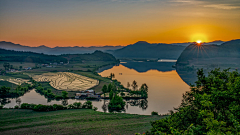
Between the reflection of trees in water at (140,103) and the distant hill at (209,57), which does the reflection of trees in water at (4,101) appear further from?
the distant hill at (209,57)

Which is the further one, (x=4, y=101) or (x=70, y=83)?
(x=70, y=83)

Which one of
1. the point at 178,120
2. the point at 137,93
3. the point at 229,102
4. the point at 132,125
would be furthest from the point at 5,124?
the point at 137,93

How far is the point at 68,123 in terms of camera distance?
17156mm

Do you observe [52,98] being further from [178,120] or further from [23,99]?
[178,120]

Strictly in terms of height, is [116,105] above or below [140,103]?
above

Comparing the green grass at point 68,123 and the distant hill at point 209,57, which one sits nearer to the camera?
the green grass at point 68,123

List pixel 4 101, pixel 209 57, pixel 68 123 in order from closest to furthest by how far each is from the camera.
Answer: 1. pixel 68 123
2. pixel 4 101
3. pixel 209 57

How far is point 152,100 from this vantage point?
99.0 feet

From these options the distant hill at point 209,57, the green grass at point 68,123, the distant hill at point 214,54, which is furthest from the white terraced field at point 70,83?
the distant hill at point 214,54

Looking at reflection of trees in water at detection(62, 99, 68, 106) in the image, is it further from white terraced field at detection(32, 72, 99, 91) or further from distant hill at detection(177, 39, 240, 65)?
distant hill at detection(177, 39, 240, 65)

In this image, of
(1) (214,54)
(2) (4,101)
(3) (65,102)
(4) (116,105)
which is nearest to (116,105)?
(4) (116,105)

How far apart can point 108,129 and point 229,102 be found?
11.0 metres

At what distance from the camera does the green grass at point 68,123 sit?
15211 mm

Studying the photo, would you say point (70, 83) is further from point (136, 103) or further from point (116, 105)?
point (116, 105)
